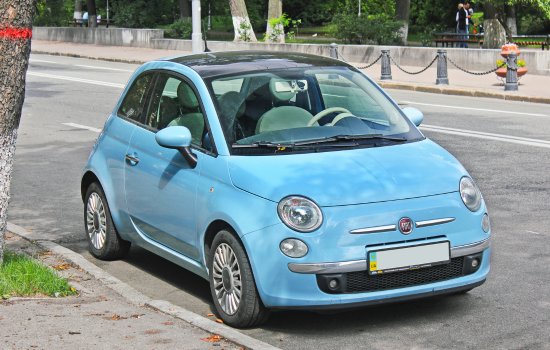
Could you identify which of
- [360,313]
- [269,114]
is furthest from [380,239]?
[269,114]

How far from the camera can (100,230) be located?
6.07 meters

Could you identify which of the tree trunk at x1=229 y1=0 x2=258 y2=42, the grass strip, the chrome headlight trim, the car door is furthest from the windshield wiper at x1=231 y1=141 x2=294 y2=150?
the tree trunk at x1=229 y1=0 x2=258 y2=42

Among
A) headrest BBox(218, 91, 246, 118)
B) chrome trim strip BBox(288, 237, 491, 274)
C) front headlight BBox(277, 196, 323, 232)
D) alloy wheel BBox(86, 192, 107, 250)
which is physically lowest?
alloy wheel BBox(86, 192, 107, 250)

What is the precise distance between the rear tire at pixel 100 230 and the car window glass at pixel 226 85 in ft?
5.08

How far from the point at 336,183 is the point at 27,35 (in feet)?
7.94

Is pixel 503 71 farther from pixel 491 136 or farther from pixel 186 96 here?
pixel 186 96

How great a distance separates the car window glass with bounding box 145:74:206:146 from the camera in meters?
5.02

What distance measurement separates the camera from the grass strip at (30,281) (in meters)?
4.93

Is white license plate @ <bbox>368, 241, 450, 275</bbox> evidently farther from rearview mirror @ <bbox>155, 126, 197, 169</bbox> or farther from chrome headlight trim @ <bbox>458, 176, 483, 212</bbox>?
rearview mirror @ <bbox>155, 126, 197, 169</bbox>

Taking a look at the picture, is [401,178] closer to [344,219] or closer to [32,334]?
[344,219]

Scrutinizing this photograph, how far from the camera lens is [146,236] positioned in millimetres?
5457

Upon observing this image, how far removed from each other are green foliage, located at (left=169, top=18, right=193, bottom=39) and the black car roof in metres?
32.1

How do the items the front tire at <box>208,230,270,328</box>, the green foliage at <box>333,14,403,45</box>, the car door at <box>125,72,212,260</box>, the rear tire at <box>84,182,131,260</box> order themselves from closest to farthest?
the front tire at <box>208,230,270,328</box> → the car door at <box>125,72,212,260</box> → the rear tire at <box>84,182,131,260</box> → the green foliage at <box>333,14,403,45</box>

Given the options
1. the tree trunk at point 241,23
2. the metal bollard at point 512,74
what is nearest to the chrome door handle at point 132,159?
the metal bollard at point 512,74
